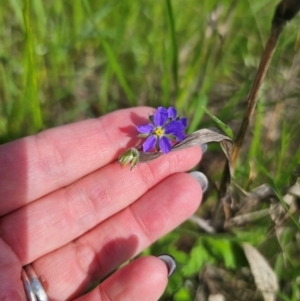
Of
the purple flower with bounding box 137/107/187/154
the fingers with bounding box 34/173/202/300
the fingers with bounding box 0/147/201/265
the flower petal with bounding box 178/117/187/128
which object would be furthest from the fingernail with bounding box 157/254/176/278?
the flower petal with bounding box 178/117/187/128

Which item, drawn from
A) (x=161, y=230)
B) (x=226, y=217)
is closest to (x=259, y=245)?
(x=226, y=217)

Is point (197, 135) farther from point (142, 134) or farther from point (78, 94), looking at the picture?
point (78, 94)

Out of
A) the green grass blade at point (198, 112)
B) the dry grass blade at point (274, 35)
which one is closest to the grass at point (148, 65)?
the green grass blade at point (198, 112)

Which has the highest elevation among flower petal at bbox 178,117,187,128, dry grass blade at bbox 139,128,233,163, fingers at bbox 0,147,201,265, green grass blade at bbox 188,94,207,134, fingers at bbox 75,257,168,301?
dry grass blade at bbox 139,128,233,163

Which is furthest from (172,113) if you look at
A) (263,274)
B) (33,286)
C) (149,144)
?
(33,286)

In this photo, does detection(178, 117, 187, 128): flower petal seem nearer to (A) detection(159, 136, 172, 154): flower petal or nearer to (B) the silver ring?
(A) detection(159, 136, 172, 154): flower petal

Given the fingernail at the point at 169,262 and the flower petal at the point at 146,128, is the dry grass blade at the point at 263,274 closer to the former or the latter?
the fingernail at the point at 169,262
